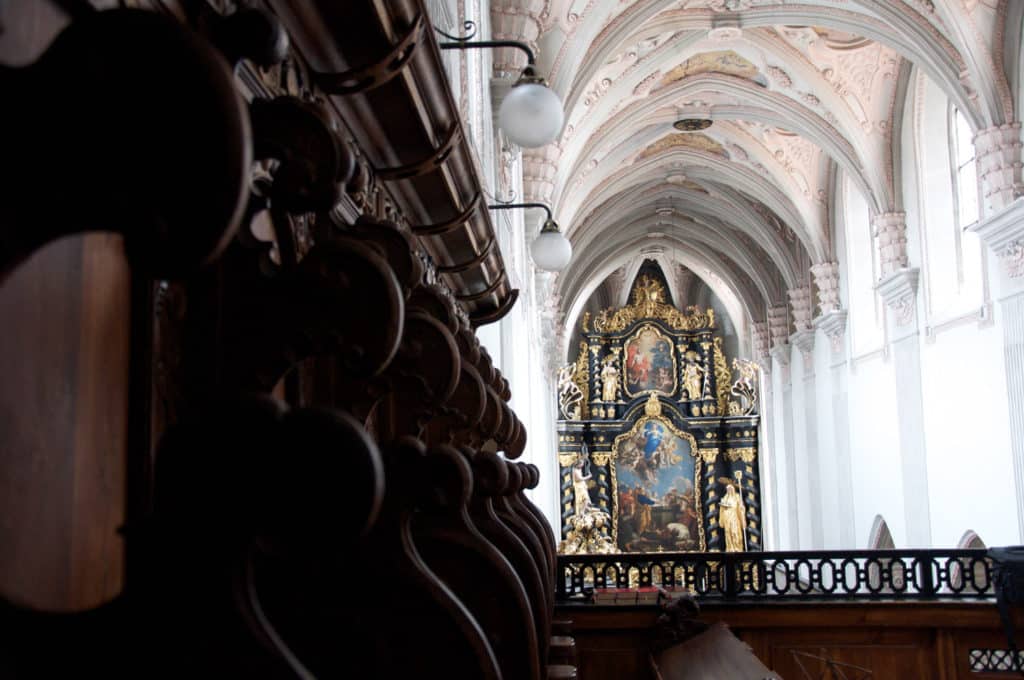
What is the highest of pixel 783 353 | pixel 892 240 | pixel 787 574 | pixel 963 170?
pixel 783 353

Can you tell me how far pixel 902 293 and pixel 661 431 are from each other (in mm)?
15886

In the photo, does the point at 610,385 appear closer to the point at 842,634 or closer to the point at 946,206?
the point at 946,206

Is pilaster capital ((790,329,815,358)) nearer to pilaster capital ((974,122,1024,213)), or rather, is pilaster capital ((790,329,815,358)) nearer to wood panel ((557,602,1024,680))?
pilaster capital ((974,122,1024,213))

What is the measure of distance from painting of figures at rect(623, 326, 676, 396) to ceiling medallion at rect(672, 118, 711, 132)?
12.1m

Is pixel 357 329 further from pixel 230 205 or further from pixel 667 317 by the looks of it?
pixel 667 317

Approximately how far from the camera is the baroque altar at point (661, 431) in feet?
94.9

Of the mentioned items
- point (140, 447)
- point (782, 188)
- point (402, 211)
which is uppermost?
point (782, 188)

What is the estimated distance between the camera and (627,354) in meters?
30.6

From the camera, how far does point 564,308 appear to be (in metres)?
27.6

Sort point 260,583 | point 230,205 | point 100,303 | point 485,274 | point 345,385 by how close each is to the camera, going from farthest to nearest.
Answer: point 485,274, point 345,385, point 260,583, point 100,303, point 230,205

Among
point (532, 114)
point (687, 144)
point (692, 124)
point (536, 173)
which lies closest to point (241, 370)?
point (532, 114)

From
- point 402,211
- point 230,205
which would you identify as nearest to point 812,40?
point 402,211

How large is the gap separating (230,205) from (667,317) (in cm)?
3059

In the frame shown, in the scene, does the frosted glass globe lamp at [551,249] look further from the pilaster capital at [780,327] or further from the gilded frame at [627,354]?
the gilded frame at [627,354]
